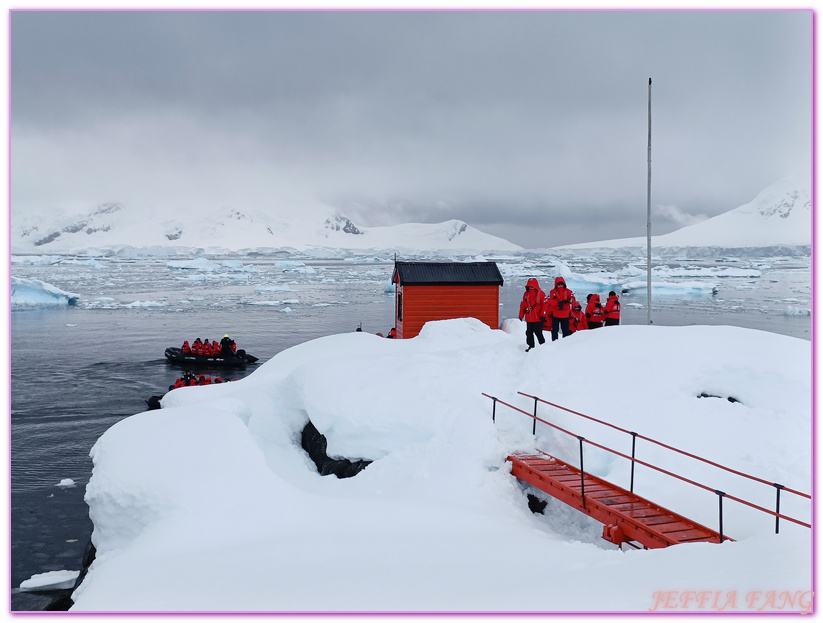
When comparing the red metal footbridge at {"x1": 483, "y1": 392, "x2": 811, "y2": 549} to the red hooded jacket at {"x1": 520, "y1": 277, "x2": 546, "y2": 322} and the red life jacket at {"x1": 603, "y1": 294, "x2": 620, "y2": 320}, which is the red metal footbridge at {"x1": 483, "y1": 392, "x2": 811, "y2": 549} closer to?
the red hooded jacket at {"x1": 520, "y1": 277, "x2": 546, "y2": 322}

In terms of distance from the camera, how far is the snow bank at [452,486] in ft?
14.1

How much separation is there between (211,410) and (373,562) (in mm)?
5359

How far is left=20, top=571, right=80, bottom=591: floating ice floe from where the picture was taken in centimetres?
924

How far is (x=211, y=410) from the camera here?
33.0 ft

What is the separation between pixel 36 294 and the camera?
4581 centimetres

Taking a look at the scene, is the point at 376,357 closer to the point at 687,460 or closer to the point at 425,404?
the point at 425,404

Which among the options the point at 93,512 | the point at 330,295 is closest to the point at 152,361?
the point at 93,512

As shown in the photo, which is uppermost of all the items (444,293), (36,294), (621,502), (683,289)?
(683,289)

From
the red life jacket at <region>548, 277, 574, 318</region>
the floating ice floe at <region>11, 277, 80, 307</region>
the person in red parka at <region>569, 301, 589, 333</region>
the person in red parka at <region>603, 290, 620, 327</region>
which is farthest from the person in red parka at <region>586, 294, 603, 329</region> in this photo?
the floating ice floe at <region>11, 277, 80, 307</region>

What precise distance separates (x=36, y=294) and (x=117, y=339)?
63.8 ft

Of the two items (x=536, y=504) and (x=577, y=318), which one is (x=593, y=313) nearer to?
(x=577, y=318)

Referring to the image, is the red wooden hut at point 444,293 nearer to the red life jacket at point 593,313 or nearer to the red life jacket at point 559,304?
the red life jacket at point 593,313

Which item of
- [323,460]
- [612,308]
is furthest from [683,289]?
[323,460]

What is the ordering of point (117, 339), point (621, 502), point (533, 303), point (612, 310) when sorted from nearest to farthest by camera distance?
point (621, 502) → point (533, 303) → point (612, 310) → point (117, 339)
